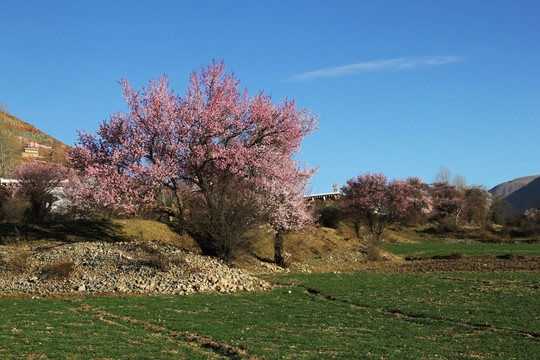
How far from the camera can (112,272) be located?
23.8 meters

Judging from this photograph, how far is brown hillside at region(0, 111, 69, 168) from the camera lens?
286ft

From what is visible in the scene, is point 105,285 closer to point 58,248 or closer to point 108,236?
point 58,248

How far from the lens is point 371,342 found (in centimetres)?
1282

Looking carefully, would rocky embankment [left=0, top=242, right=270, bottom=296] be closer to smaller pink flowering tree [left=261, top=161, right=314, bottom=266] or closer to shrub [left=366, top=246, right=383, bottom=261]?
smaller pink flowering tree [left=261, top=161, right=314, bottom=266]

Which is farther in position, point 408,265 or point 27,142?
point 27,142

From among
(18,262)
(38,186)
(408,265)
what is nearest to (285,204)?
(408,265)

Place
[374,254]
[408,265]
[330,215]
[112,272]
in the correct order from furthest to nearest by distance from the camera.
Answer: [330,215]
[374,254]
[408,265]
[112,272]

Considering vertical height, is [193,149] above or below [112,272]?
above

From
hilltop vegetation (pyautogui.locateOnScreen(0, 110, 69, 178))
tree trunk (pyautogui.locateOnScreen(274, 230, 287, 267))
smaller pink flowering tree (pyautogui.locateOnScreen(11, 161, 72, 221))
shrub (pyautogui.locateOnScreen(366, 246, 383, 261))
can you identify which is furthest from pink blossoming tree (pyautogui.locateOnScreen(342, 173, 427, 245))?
hilltop vegetation (pyautogui.locateOnScreen(0, 110, 69, 178))

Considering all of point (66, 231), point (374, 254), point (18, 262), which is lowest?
point (374, 254)

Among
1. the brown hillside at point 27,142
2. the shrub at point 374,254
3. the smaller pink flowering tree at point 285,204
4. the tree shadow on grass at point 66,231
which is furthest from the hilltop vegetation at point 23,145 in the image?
the shrub at point 374,254

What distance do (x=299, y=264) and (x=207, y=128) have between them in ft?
42.3

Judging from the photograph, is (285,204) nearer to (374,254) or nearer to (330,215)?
(374,254)

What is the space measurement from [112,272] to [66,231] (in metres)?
12.8
